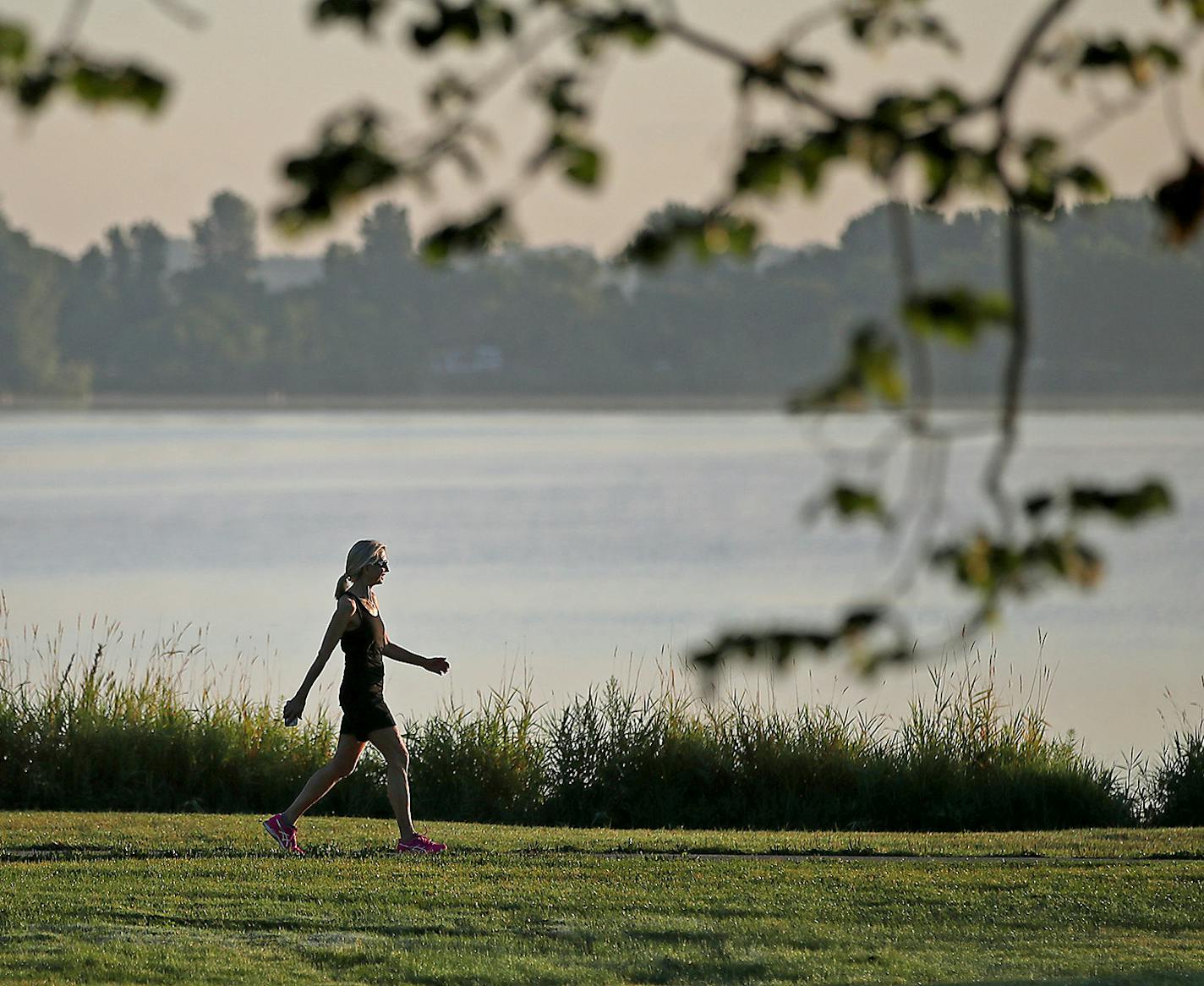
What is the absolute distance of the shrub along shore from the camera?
14.4 m

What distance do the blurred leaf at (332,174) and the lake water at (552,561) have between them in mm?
872

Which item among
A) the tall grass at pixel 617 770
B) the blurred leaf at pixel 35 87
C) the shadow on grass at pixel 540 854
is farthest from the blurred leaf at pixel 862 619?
the tall grass at pixel 617 770

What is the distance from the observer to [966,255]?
5187 inches

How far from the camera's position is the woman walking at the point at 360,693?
10414 mm

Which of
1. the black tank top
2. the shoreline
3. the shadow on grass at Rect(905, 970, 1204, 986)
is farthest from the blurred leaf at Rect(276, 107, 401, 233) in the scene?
the shoreline

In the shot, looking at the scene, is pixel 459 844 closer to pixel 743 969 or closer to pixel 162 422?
pixel 743 969

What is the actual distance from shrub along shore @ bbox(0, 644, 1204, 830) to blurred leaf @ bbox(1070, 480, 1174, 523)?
1104 centimetres

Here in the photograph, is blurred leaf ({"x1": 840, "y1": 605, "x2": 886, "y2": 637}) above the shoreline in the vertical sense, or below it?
below

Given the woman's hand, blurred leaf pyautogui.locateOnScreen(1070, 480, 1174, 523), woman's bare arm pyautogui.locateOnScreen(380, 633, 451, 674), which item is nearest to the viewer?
blurred leaf pyautogui.locateOnScreen(1070, 480, 1174, 523)

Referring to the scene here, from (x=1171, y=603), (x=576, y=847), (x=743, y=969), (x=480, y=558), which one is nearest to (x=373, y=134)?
(x=743, y=969)

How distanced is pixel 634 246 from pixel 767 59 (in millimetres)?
402

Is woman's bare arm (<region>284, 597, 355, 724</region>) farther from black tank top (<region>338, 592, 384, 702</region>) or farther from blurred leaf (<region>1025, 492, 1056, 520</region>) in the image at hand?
blurred leaf (<region>1025, 492, 1056, 520</region>)

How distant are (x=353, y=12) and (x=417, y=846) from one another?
7.75 meters

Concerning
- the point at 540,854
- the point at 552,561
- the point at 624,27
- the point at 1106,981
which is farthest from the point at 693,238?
the point at 552,561
